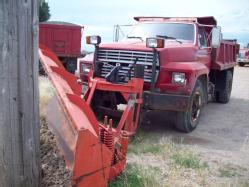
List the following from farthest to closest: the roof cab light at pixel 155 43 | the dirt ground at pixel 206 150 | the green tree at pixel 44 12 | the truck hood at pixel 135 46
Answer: the green tree at pixel 44 12, the truck hood at pixel 135 46, the roof cab light at pixel 155 43, the dirt ground at pixel 206 150

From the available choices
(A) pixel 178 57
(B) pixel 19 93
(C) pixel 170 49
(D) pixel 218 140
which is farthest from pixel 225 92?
(B) pixel 19 93

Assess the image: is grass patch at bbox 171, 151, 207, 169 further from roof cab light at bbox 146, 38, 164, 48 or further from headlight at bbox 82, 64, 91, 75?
headlight at bbox 82, 64, 91, 75

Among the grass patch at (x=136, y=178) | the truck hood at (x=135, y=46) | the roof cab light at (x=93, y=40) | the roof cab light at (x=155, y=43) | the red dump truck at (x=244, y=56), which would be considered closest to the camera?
the grass patch at (x=136, y=178)

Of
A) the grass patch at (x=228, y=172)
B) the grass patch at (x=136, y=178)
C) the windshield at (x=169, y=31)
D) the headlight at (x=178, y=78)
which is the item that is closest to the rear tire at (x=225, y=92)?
the windshield at (x=169, y=31)

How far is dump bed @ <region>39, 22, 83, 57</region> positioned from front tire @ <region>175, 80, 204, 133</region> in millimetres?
9208

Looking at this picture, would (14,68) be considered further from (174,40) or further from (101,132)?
(174,40)

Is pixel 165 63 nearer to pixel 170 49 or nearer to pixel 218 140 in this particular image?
pixel 170 49

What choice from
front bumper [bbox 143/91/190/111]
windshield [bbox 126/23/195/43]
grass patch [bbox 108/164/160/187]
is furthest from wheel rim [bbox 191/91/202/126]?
grass patch [bbox 108/164/160/187]

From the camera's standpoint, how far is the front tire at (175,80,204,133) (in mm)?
6766

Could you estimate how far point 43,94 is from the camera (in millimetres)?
4977

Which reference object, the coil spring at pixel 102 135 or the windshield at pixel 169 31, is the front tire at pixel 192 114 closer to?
the windshield at pixel 169 31

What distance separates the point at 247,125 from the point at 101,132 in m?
4.91

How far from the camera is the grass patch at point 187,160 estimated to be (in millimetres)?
5023

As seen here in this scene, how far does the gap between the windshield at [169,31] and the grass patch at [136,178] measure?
3.49m
